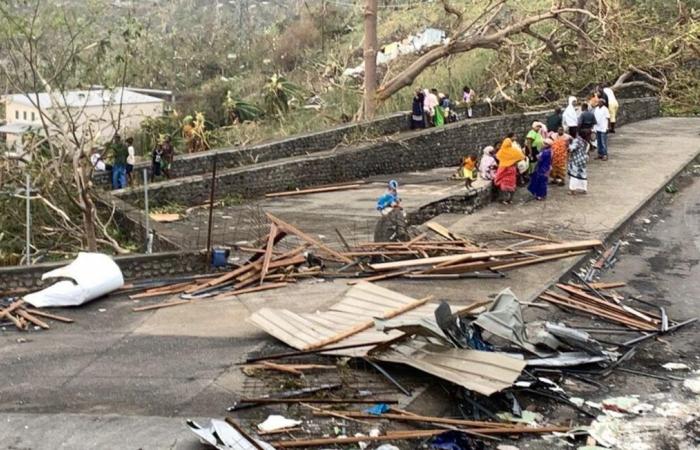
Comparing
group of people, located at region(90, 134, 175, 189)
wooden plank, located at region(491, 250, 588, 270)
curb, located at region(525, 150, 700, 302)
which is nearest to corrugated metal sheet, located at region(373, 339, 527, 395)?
curb, located at region(525, 150, 700, 302)

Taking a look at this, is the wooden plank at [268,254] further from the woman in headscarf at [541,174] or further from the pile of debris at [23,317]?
the woman in headscarf at [541,174]

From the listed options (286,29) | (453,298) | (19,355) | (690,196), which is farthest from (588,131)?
(286,29)

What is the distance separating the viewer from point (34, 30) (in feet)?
45.0

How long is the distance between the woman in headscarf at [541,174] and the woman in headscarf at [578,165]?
417 mm

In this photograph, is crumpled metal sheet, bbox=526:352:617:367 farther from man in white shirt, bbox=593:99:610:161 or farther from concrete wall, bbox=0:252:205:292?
man in white shirt, bbox=593:99:610:161

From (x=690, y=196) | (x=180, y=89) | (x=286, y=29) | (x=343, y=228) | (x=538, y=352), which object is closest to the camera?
(x=538, y=352)

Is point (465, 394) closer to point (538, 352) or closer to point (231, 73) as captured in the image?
point (538, 352)

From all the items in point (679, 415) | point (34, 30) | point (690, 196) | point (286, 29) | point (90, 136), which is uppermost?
point (286, 29)

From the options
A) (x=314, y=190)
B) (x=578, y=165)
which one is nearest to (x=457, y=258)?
(x=578, y=165)

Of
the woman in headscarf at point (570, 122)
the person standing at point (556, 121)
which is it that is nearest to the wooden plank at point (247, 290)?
the woman in headscarf at point (570, 122)

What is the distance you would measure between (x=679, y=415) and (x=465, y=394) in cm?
191

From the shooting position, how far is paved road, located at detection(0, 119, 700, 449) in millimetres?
6957

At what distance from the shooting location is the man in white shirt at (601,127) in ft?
63.0

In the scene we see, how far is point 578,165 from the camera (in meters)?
16.3
